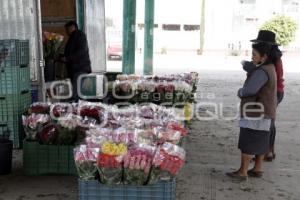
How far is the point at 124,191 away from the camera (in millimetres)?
3629

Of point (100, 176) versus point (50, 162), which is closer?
point (100, 176)

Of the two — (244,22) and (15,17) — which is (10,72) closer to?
(15,17)

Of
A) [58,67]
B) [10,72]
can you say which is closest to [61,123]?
[10,72]

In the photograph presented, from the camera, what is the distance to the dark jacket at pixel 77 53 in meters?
7.84

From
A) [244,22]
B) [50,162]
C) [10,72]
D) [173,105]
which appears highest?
[244,22]

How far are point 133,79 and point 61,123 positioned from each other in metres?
2.79

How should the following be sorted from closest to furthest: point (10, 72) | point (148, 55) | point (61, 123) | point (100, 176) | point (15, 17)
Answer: point (100, 176) → point (61, 123) → point (10, 72) → point (15, 17) → point (148, 55)

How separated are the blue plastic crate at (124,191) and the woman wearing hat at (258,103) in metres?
1.75

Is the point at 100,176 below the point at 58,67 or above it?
below

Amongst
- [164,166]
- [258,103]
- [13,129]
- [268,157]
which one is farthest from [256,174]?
[13,129]

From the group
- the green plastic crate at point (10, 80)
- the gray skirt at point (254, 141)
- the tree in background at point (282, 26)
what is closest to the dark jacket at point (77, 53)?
the green plastic crate at point (10, 80)

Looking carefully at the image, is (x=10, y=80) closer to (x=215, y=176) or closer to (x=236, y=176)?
(x=215, y=176)

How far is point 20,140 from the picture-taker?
6078 millimetres

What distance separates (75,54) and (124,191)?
4.68 m
